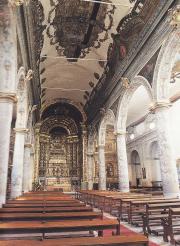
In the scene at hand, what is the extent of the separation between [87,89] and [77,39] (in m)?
7.08

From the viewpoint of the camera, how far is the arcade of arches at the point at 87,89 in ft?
28.9

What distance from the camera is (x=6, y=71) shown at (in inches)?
301

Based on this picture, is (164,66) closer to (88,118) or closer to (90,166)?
(88,118)

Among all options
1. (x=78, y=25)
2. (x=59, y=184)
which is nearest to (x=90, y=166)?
(x=59, y=184)

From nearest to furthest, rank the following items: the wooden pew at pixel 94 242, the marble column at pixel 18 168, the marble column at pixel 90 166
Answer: the wooden pew at pixel 94 242, the marble column at pixel 18 168, the marble column at pixel 90 166

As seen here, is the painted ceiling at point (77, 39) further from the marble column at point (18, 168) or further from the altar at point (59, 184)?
the altar at point (59, 184)

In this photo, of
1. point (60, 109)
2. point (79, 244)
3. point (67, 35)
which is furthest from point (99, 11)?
point (60, 109)

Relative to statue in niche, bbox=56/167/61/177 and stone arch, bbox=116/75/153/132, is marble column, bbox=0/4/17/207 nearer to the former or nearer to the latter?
stone arch, bbox=116/75/153/132

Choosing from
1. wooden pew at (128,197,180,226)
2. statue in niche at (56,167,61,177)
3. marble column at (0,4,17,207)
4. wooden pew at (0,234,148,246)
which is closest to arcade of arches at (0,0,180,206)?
marble column at (0,4,17,207)

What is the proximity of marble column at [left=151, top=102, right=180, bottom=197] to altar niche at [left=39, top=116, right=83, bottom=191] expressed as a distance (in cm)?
1509

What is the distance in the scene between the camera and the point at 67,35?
1391 cm

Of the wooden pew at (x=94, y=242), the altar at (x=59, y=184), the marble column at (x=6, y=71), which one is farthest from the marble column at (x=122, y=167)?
the wooden pew at (x=94, y=242)

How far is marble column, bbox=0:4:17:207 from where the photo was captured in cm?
711

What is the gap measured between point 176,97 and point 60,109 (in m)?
12.2
